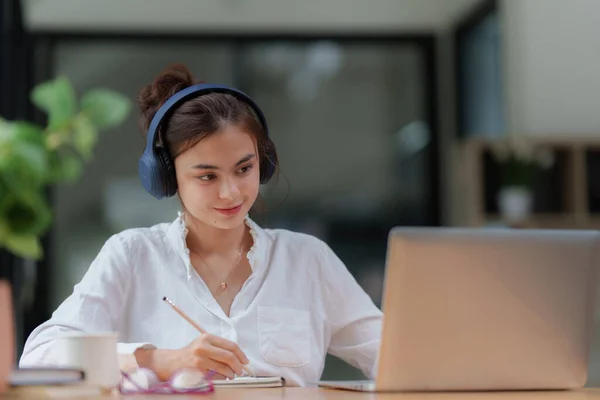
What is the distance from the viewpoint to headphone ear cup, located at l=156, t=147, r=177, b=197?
6.36 ft

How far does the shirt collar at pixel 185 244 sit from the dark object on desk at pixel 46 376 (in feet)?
2.06

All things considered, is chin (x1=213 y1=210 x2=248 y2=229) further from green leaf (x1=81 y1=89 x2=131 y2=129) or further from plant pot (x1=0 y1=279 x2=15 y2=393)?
green leaf (x1=81 y1=89 x2=131 y2=129)

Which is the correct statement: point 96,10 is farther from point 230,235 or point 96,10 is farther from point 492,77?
point 230,235

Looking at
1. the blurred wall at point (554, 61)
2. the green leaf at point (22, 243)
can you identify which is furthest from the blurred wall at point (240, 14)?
A: the green leaf at point (22, 243)

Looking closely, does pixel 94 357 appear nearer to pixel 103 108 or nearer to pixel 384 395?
pixel 384 395

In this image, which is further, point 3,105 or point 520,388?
point 3,105

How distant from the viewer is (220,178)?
1.89 meters

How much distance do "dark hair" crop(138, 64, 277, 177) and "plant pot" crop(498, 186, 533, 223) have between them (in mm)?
3185

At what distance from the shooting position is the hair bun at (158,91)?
2.01 metres

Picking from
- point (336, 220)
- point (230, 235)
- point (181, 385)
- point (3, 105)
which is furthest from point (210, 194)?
point (336, 220)

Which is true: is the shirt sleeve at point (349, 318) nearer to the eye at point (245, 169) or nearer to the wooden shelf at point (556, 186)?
the eye at point (245, 169)

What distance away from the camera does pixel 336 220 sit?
19.1 feet

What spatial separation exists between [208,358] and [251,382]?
4.8 inches

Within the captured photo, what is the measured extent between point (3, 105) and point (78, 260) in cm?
119
